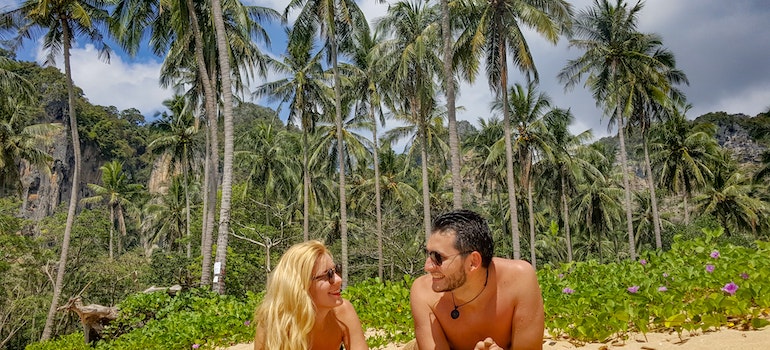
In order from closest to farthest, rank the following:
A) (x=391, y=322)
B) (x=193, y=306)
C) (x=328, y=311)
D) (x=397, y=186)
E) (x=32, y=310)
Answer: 1. (x=328, y=311)
2. (x=391, y=322)
3. (x=193, y=306)
4. (x=32, y=310)
5. (x=397, y=186)

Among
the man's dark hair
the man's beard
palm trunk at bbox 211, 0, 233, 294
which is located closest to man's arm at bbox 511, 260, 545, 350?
the man's dark hair

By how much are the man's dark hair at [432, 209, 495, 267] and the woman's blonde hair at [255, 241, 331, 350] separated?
0.72m

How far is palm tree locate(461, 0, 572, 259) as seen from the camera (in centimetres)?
1670

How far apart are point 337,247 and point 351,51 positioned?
11.7 metres

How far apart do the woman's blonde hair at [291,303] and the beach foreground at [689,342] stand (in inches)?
91.9

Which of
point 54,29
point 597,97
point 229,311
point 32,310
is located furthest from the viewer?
point 597,97

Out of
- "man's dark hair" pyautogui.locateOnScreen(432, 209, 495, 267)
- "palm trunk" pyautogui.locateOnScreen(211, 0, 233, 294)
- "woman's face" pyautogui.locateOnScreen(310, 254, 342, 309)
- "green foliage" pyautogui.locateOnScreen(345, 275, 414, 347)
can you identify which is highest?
"palm trunk" pyautogui.locateOnScreen(211, 0, 233, 294)

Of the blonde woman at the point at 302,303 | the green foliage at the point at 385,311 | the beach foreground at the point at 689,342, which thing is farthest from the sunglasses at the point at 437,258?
the green foliage at the point at 385,311

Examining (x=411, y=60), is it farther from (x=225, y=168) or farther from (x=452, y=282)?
(x=452, y=282)

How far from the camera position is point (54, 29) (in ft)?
56.4

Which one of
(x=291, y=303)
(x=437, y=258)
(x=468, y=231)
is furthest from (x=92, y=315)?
(x=468, y=231)

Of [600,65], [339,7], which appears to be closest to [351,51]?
[339,7]

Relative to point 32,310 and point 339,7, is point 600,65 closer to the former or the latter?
point 339,7

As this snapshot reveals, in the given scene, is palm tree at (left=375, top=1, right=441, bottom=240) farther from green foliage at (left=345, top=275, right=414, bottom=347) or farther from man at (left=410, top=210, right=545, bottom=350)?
man at (left=410, top=210, right=545, bottom=350)
